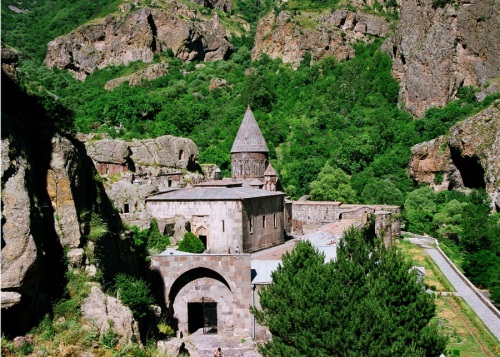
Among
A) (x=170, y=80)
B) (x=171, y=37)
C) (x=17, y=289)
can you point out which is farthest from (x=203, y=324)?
(x=171, y=37)

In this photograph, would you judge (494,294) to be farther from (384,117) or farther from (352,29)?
(352,29)

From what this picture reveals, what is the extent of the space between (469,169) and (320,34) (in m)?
35.7

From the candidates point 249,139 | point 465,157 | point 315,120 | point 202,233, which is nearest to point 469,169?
point 465,157

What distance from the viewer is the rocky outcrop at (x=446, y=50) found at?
54.0 m

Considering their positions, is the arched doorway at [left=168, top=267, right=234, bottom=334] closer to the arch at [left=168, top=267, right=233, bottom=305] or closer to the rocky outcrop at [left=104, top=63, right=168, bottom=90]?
the arch at [left=168, top=267, right=233, bottom=305]

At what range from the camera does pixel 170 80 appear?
7875cm

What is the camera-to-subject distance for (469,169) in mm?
47719

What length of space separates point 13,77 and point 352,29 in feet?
232

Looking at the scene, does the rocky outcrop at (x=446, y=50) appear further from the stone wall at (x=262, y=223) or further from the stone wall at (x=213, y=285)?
the stone wall at (x=213, y=285)

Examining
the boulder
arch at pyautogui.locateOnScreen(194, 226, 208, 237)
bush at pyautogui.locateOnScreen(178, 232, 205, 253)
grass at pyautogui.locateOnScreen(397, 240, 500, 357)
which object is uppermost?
the boulder

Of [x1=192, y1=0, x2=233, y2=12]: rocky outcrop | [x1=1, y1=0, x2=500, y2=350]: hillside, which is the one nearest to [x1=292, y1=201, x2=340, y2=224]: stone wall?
[x1=1, y1=0, x2=500, y2=350]: hillside

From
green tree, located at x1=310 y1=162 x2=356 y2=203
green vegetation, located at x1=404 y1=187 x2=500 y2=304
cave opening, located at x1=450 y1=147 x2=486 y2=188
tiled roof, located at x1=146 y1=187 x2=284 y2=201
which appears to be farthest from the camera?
green tree, located at x1=310 y1=162 x2=356 y2=203

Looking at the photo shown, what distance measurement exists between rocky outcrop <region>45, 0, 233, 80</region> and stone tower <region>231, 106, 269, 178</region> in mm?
49252

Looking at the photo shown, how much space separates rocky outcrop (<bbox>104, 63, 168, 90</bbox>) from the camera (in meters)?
77.8
